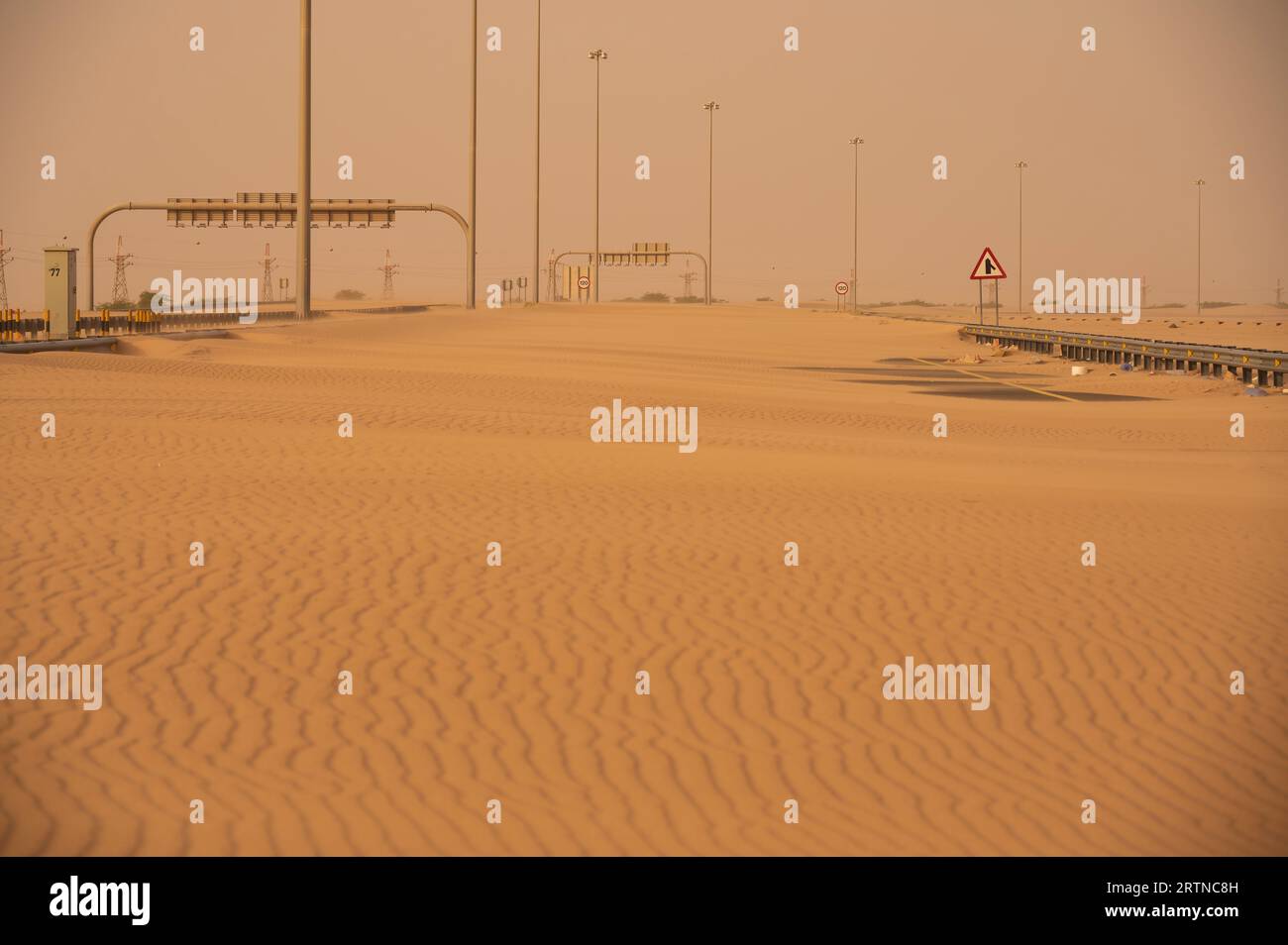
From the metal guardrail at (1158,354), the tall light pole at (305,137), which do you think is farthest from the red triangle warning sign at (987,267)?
the tall light pole at (305,137)

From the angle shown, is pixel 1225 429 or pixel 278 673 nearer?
pixel 278 673

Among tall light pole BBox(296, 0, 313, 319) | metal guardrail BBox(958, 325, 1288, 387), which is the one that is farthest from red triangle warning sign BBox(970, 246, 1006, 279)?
tall light pole BBox(296, 0, 313, 319)

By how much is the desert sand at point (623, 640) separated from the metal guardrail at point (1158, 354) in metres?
14.6

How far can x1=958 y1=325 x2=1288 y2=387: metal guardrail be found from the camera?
120 feet

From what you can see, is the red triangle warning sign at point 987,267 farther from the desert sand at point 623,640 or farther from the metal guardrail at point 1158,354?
the desert sand at point 623,640

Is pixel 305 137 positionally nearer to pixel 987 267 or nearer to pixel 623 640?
pixel 987 267

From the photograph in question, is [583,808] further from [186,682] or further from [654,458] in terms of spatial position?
[654,458]

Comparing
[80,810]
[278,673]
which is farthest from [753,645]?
[80,810]

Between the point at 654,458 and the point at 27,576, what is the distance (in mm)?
9712

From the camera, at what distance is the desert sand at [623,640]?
745 centimetres

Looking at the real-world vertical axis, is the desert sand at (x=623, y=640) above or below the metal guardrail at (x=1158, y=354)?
below

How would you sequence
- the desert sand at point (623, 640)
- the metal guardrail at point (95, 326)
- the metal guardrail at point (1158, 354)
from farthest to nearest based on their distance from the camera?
the metal guardrail at point (95, 326) < the metal guardrail at point (1158, 354) < the desert sand at point (623, 640)
